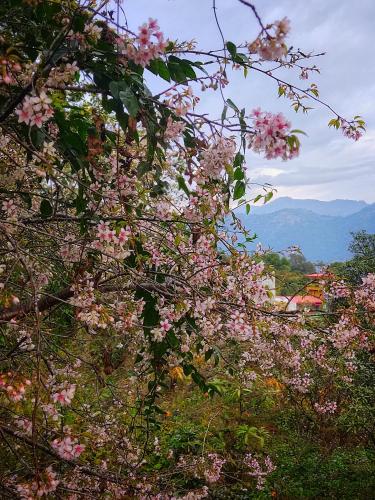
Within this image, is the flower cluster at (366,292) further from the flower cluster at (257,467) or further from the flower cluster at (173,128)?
the flower cluster at (257,467)

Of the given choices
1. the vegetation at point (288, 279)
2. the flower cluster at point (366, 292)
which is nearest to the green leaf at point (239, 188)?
the vegetation at point (288, 279)

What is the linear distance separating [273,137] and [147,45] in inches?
20.1

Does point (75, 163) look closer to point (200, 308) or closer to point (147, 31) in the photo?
point (147, 31)

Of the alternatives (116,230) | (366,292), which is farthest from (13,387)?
(366,292)

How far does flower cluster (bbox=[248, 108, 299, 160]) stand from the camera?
137 centimetres

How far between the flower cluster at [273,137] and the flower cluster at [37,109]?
2.21 feet

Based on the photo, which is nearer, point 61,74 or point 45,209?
point 61,74

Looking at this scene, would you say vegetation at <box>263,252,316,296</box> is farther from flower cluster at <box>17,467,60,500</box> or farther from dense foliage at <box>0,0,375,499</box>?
flower cluster at <box>17,467,60,500</box>

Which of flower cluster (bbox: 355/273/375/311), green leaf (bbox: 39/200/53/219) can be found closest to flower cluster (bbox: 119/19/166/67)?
green leaf (bbox: 39/200/53/219)

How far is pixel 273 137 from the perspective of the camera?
1393mm

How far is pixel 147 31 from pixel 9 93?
53 cm

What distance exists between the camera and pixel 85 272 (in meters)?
2.37

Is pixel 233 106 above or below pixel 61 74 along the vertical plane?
below

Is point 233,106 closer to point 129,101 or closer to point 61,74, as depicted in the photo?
point 129,101
